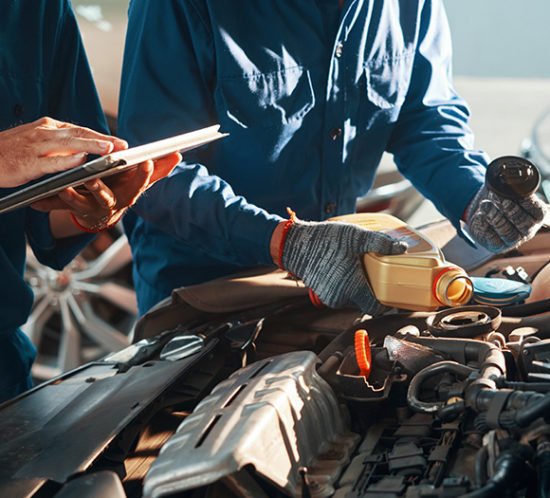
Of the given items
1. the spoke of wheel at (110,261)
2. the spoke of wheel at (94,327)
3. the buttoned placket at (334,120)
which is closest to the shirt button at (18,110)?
the buttoned placket at (334,120)

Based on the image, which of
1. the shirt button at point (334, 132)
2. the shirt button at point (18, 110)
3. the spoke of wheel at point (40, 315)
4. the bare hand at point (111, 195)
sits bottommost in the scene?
the spoke of wheel at point (40, 315)

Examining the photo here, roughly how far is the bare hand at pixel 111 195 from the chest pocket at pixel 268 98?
0.34 metres

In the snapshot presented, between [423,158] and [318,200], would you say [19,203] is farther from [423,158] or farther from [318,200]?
[423,158]

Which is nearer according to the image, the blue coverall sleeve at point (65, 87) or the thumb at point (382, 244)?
the thumb at point (382, 244)

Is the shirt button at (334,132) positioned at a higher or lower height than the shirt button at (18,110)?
lower

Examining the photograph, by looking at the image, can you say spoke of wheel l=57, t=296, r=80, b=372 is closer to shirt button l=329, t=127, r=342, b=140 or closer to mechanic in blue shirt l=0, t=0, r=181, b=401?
mechanic in blue shirt l=0, t=0, r=181, b=401

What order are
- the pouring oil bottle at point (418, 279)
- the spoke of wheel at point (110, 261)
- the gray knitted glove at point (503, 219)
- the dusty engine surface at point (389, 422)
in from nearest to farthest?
the dusty engine surface at point (389, 422) → the pouring oil bottle at point (418, 279) → the gray knitted glove at point (503, 219) → the spoke of wheel at point (110, 261)

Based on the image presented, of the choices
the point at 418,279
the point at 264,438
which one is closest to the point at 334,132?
the point at 418,279

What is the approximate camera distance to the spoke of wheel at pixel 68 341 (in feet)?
10.6

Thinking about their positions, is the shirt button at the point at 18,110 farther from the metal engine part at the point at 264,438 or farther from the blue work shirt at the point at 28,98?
the metal engine part at the point at 264,438

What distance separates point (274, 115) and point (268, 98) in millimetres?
40

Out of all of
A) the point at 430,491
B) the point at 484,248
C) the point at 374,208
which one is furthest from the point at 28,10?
the point at 374,208

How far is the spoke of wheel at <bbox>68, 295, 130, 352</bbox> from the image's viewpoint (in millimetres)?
3236

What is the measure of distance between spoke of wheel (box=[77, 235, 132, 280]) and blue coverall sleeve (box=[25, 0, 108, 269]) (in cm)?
157
